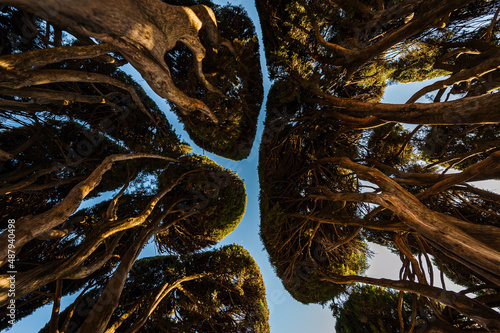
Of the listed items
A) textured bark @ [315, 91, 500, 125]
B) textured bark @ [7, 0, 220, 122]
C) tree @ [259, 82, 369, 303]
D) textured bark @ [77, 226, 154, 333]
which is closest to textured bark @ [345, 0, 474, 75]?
textured bark @ [315, 91, 500, 125]

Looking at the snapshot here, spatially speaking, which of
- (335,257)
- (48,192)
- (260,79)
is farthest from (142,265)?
(260,79)

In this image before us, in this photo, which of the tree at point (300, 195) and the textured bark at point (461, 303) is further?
the tree at point (300, 195)

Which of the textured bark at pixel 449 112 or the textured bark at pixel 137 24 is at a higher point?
the textured bark at pixel 137 24

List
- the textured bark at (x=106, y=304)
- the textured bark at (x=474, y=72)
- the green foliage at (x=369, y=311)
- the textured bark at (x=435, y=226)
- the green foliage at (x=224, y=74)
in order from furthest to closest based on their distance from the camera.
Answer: the green foliage at (x=224, y=74) → the green foliage at (x=369, y=311) → the textured bark at (x=106, y=304) → the textured bark at (x=474, y=72) → the textured bark at (x=435, y=226)

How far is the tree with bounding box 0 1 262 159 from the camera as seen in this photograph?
2027mm

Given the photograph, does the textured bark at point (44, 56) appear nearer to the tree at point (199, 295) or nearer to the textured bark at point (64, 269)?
the textured bark at point (64, 269)

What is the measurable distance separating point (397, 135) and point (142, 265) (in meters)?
9.42

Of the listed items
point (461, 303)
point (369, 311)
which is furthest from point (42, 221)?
point (369, 311)

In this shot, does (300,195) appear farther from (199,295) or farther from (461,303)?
(199,295)

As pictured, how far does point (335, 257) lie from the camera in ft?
18.5

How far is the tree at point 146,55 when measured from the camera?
2.03 meters

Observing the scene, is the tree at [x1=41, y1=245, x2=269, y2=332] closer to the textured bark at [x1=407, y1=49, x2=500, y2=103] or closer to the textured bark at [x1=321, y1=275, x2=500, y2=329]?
the textured bark at [x1=321, y1=275, x2=500, y2=329]

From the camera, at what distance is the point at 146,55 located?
261 cm

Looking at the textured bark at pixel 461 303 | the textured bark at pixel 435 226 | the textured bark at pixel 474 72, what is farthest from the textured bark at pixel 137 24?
the textured bark at pixel 461 303
